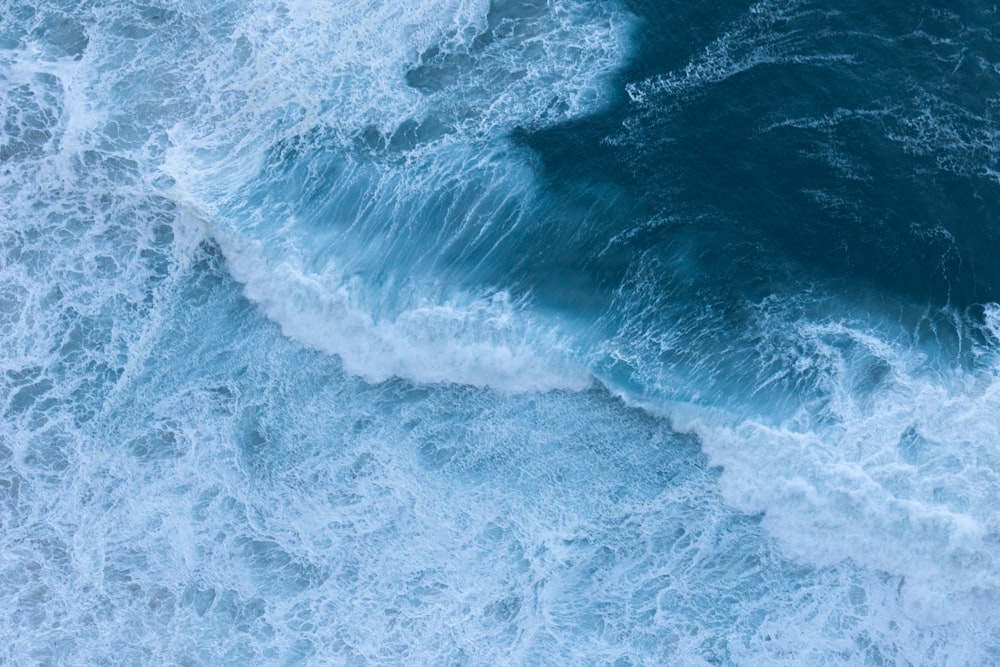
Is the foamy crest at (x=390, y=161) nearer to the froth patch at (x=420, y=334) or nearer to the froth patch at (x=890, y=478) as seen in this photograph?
the froth patch at (x=420, y=334)

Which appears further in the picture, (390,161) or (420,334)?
→ (390,161)

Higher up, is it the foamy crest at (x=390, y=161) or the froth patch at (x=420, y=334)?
the foamy crest at (x=390, y=161)

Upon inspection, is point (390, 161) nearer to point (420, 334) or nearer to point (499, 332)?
point (420, 334)

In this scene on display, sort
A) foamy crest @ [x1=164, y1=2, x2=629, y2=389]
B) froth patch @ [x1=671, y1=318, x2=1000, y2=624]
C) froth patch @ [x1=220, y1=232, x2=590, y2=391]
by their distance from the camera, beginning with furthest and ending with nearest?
foamy crest @ [x1=164, y1=2, x2=629, y2=389], froth patch @ [x1=220, y1=232, x2=590, y2=391], froth patch @ [x1=671, y1=318, x2=1000, y2=624]

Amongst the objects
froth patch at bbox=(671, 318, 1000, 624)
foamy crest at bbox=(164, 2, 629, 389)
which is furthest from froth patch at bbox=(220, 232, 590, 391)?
froth patch at bbox=(671, 318, 1000, 624)

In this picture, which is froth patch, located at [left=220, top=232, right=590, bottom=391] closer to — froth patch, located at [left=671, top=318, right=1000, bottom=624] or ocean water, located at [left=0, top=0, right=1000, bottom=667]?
ocean water, located at [left=0, top=0, right=1000, bottom=667]

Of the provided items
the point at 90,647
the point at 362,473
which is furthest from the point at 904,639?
the point at 90,647

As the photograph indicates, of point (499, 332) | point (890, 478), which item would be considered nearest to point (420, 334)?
point (499, 332)

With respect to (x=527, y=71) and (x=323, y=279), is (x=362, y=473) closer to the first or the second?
(x=323, y=279)

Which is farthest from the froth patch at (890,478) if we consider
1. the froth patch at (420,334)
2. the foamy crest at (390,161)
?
the foamy crest at (390,161)
